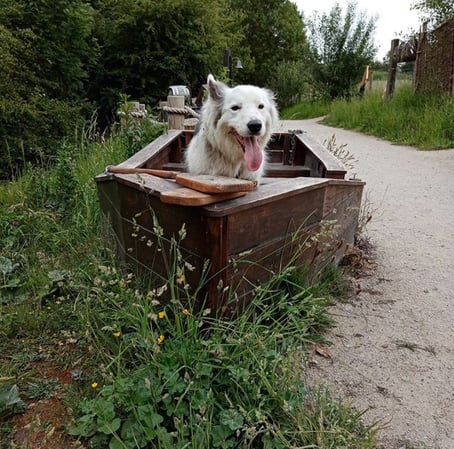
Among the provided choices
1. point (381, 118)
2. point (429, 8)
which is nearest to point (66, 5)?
point (381, 118)

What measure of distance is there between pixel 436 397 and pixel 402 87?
11.1 metres

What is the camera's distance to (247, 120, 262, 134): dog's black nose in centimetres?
234

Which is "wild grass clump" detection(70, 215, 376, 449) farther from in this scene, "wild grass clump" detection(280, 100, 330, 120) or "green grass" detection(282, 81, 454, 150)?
"wild grass clump" detection(280, 100, 330, 120)

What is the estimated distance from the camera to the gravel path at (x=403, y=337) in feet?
5.56

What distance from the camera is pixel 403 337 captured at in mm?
2242

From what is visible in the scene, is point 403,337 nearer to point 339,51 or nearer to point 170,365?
point 170,365

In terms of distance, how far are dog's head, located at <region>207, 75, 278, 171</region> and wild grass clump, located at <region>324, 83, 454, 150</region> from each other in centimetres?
665

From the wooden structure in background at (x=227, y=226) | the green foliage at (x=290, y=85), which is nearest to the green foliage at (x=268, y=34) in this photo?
the green foliage at (x=290, y=85)

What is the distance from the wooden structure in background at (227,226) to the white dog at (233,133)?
1.20 feet

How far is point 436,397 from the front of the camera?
1.80 metres

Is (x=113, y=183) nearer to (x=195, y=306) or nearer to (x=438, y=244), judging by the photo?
(x=195, y=306)

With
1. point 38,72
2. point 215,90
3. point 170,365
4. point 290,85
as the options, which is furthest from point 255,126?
point 290,85

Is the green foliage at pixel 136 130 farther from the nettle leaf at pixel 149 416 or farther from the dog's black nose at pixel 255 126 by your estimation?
the nettle leaf at pixel 149 416

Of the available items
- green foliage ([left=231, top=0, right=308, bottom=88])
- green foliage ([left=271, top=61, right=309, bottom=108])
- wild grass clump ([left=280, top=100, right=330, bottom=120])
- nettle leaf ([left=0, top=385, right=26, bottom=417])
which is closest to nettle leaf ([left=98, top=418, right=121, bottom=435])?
nettle leaf ([left=0, top=385, right=26, bottom=417])
